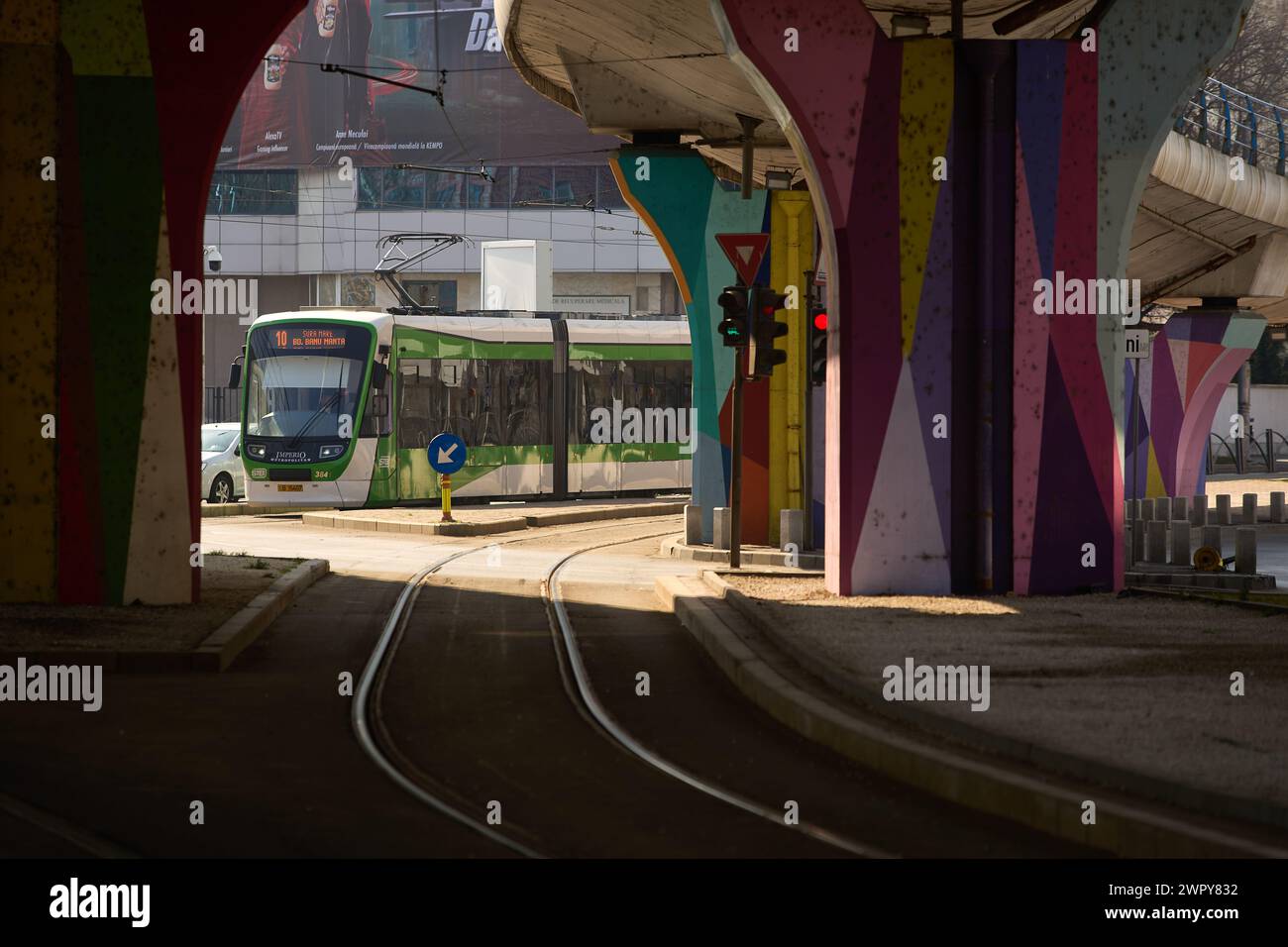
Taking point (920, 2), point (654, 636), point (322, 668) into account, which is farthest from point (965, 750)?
point (920, 2)

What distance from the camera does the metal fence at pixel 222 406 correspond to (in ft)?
184

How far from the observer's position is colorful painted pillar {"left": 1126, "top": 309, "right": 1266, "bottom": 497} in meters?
34.3

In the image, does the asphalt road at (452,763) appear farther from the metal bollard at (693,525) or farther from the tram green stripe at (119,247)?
the metal bollard at (693,525)

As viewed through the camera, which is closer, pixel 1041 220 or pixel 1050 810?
pixel 1050 810

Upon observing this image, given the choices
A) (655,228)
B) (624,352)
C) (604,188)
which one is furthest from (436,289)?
(655,228)

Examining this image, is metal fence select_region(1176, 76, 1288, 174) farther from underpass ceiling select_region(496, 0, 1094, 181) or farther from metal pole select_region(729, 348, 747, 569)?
metal pole select_region(729, 348, 747, 569)

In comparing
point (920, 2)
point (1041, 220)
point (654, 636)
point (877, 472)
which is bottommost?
point (654, 636)

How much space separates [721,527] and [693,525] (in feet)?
2.34

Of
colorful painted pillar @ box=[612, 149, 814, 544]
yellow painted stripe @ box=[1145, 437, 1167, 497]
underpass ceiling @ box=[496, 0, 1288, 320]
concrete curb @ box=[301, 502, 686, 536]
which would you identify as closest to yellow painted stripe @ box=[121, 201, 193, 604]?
underpass ceiling @ box=[496, 0, 1288, 320]

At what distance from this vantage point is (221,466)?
34.5 metres

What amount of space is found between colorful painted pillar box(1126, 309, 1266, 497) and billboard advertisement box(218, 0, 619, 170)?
32282mm
